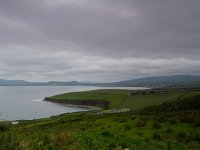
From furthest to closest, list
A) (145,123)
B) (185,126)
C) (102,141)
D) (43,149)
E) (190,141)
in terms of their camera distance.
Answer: (145,123), (185,126), (190,141), (102,141), (43,149)

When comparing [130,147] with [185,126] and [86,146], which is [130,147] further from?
[185,126]

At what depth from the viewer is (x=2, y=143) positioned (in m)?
13.9

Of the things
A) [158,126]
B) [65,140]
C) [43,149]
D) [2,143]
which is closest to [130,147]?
[65,140]

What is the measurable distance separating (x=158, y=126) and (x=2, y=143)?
14.7 metres

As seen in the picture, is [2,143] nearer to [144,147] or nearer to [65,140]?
[65,140]

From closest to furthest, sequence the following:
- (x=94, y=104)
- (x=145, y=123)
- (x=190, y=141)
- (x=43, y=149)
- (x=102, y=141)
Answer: (x=43, y=149)
(x=102, y=141)
(x=190, y=141)
(x=145, y=123)
(x=94, y=104)

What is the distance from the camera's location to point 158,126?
24.1 meters

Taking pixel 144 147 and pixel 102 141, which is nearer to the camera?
pixel 144 147

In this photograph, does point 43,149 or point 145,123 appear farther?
point 145,123

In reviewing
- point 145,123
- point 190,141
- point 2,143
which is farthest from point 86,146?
point 145,123

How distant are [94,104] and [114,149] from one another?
602 ft

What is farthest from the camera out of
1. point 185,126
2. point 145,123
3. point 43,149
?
point 145,123

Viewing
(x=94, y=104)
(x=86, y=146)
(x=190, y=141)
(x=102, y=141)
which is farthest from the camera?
(x=94, y=104)

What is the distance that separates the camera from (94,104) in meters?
196
